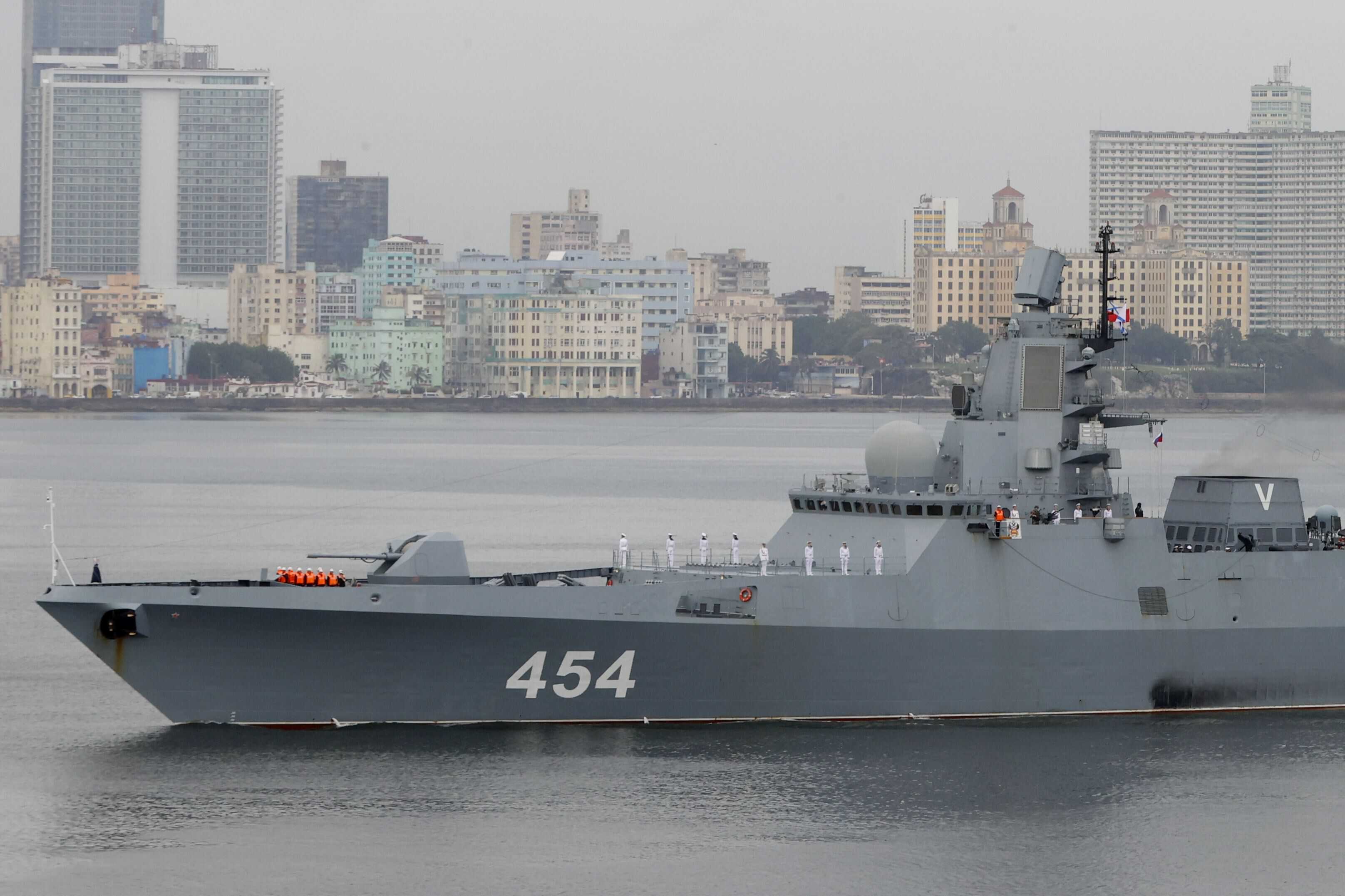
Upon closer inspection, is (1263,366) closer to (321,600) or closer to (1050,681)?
(1050,681)

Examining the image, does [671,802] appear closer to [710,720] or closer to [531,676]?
[710,720]

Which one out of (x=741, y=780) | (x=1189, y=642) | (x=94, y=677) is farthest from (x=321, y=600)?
(x=1189, y=642)

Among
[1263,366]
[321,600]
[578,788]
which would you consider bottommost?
[578,788]

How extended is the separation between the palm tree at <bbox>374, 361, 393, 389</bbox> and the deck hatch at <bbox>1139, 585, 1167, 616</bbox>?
168 m

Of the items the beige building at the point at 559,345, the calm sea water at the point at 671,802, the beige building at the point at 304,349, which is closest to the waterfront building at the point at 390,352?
the beige building at the point at 304,349

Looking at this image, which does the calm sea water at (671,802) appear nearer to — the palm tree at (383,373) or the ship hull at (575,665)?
the ship hull at (575,665)

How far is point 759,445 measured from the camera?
110 m

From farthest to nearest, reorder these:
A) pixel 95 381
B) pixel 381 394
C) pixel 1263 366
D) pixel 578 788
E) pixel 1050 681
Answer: pixel 381 394 → pixel 95 381 → pixel 1263 366 → pixel 1050 681 → pixel 578 788

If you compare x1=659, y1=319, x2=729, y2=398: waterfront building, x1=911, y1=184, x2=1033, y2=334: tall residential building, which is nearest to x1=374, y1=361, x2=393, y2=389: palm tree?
x1=659, y1=319, x2=729, y2=398: waterfront building

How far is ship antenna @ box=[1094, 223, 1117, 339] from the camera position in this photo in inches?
968

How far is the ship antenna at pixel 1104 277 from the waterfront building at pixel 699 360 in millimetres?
159267

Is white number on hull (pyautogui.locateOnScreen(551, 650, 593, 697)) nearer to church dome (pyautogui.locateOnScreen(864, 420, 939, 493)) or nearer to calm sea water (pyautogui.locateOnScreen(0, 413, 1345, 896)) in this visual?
calm sea water (pyautogui.locateOnScreen(0, 413, 1345, 896))

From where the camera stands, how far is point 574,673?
73.6 ft

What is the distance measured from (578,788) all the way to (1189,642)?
27.1 feet
